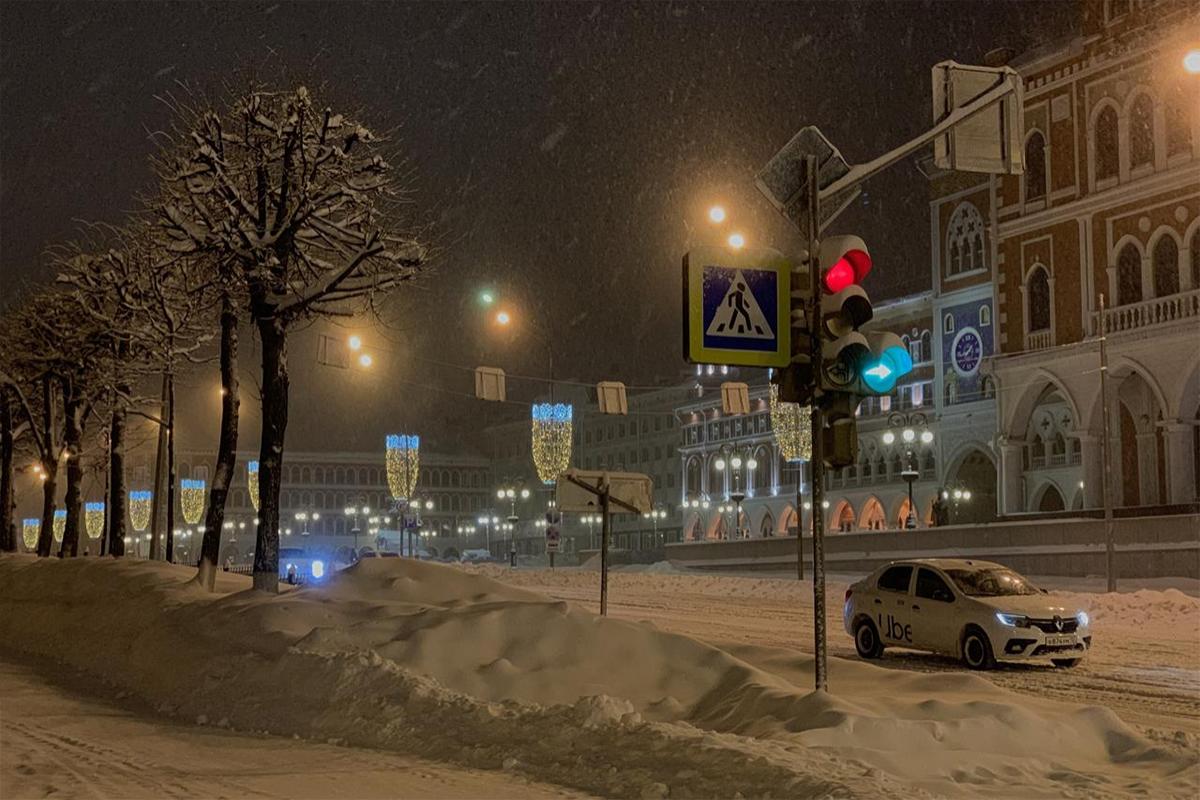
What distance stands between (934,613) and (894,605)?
0.86 m

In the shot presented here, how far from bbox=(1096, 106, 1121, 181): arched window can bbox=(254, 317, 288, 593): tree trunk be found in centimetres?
3327

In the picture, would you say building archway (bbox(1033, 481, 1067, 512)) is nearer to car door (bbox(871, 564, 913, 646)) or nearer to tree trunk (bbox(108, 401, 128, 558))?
car door (bbox(871, 564, 913, 646))

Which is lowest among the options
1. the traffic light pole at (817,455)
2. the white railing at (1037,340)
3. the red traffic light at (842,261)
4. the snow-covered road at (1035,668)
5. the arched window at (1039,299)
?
the snow-covered road at (1035,668)

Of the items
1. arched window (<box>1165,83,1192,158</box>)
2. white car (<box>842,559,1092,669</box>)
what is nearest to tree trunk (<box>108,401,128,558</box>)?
white car (<box>842,559,1092,669</box>)

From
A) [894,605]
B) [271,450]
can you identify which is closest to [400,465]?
[271,450]

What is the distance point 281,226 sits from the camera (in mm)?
21344

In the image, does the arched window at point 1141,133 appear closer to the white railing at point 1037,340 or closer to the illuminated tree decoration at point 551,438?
the white railing at point 1037,340

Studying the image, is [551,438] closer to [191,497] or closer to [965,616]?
[191,497]

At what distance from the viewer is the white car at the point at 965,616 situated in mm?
18375

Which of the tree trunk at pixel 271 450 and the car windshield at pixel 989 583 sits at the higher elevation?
the tree trunk at pixel 271 450

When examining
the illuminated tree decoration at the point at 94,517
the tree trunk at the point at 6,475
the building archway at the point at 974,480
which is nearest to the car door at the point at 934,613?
the tree trunk at the point at 6,475

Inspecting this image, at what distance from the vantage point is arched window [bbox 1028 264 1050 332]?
4809cm

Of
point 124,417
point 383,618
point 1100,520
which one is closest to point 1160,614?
point 1100,520

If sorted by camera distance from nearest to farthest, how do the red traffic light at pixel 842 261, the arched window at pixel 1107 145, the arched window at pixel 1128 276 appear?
1. the red traffic light at pixel 842 261
2. the arched window at pixel 1128 276
3. the arched window at pixel 1107 145
